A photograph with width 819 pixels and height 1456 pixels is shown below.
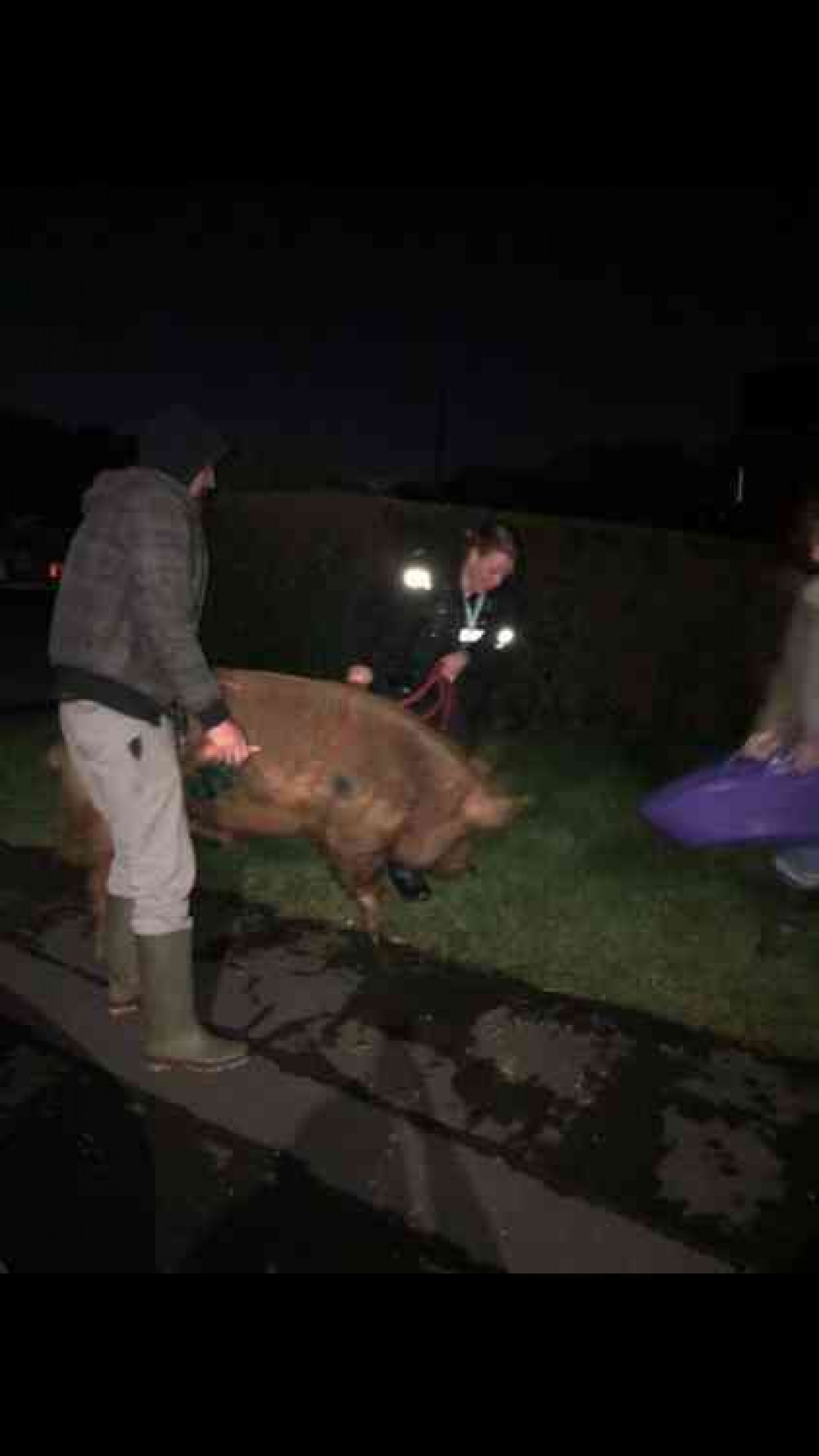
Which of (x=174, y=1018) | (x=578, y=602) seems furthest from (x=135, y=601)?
(x=578, y=602)

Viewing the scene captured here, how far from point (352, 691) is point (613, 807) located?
9.84ft

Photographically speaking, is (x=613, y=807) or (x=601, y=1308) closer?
(x=601, y=1308)

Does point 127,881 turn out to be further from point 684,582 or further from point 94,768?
point 684,582

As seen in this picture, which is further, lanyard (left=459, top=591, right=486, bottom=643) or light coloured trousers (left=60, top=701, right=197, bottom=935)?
lanyard (left=459, top=591, right=486, bottom=643)

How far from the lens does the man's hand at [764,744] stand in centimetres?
389

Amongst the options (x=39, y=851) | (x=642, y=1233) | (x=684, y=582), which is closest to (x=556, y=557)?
(x=684, y=582)

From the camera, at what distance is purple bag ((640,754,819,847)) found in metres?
3.77

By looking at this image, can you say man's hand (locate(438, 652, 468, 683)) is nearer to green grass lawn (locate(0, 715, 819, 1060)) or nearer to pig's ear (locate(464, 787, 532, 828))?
pig's ear (locate(464, 787, 532, 828))

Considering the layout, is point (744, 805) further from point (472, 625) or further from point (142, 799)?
point (142, 799)

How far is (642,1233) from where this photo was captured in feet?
7.92

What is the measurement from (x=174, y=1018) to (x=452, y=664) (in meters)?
2.39

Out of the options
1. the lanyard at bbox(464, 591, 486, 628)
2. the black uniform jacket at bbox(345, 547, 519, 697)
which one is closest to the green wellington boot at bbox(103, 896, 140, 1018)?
the black uniform jacket at bbox(345, 547, 519, 697)

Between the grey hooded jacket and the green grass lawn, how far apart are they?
2053 millimetres

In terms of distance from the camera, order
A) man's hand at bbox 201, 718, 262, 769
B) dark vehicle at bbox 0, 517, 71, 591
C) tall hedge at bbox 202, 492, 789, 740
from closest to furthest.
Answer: man's hand at bbox 201, 718, 262, 769 < tall hedge at bbox 202, 492, 789, 740 < dark vehicle at bbox 0, 517, 71, 591
